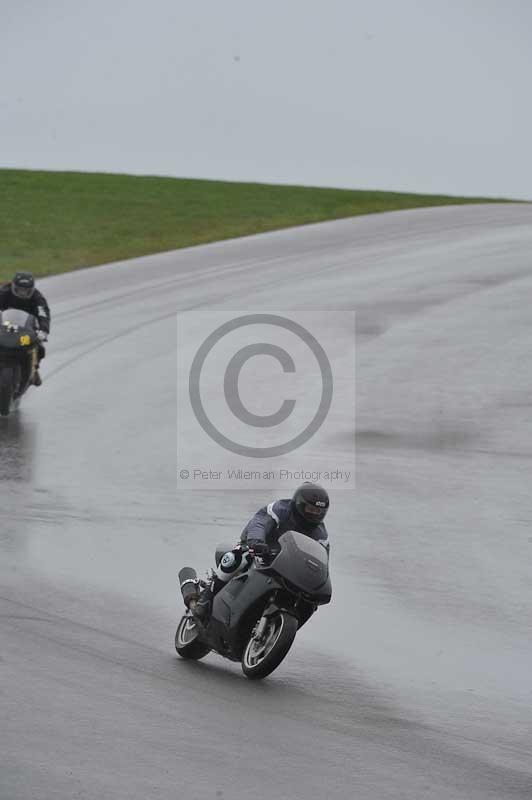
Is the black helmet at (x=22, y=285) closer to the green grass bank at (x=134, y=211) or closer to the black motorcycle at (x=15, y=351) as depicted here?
the black motorcycle at (x=15, y=351)

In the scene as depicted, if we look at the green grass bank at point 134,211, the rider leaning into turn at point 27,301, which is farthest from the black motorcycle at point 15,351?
the green grass bank at point 134,211

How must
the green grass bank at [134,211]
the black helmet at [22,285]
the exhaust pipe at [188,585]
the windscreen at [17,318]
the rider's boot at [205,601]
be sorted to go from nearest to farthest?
the rider's boot at [205,601], the exhaust pipe at [188,585], the windscreen at [17,318], the black helmet at [22,285], the green grass bank at [134,211]

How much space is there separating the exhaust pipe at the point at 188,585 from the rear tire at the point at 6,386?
321 inches

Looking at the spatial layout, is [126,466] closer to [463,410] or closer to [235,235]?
[463,410]

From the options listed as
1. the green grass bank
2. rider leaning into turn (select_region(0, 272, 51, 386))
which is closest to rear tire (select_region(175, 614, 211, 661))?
rider leaning into turn (select_region(0, 272, 51, 386))

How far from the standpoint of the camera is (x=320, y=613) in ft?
36.8

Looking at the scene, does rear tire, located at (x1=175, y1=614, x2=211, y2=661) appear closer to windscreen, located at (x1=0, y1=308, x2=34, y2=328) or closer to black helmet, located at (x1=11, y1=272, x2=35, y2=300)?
windscreen, located at (x1=0, y1=308, x2=34, y2=328)

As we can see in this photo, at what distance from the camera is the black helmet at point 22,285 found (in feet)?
58.7

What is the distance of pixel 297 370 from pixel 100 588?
11306mm

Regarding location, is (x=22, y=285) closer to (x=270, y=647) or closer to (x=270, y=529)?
(x=270, y=529)

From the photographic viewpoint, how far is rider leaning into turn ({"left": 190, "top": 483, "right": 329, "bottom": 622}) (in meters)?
9.10

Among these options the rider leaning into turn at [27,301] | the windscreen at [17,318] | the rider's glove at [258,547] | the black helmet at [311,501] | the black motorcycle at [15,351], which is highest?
the rider leaning into turn at [27,301]

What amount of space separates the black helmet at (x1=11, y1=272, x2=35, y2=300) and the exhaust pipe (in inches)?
351

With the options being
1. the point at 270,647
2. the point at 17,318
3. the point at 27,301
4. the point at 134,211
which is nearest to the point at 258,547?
the point at 270,647
